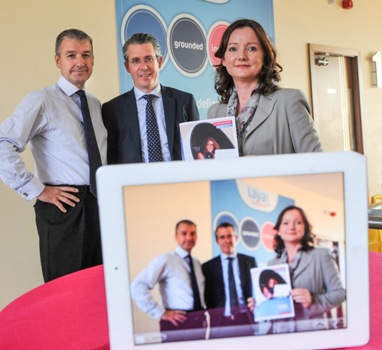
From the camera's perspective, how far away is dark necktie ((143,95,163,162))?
8.31 ft

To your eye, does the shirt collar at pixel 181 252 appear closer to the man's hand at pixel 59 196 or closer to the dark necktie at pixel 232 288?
the dark necktie at pixel 232 288

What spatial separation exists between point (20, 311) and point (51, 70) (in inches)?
96.6

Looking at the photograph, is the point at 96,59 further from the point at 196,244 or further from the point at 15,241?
the point at 196,244

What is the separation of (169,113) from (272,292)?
6.61 ft

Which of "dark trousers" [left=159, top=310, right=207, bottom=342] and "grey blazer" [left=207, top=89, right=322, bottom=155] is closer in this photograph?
"dark trousers" [left=159, top=310, right=207, bottom=342]

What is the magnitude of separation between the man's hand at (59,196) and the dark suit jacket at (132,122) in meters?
0.31

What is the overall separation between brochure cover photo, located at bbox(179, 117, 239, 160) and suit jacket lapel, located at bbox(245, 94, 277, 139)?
0.42 m

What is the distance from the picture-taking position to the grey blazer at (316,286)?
0.68 m

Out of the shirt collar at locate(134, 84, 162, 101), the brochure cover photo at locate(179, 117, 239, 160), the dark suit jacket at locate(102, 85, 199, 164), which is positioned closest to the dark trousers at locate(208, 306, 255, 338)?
the brochure cover photo at locate(179, 117, 239, 160)

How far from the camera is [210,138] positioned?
4.35ft

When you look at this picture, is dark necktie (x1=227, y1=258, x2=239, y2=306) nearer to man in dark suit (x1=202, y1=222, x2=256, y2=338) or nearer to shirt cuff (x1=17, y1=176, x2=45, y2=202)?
man in dark suit (x1=202, y1=222, x2=256, y2=338)

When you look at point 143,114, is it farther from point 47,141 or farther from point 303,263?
point 303,263

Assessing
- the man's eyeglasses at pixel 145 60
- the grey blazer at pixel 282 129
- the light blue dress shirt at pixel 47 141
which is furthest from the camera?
the man's eyeglasses at pixel 145 60

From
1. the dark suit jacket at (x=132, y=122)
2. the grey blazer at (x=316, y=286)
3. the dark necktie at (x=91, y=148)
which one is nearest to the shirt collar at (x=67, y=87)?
the dark necktie at (x=91, y=148)
